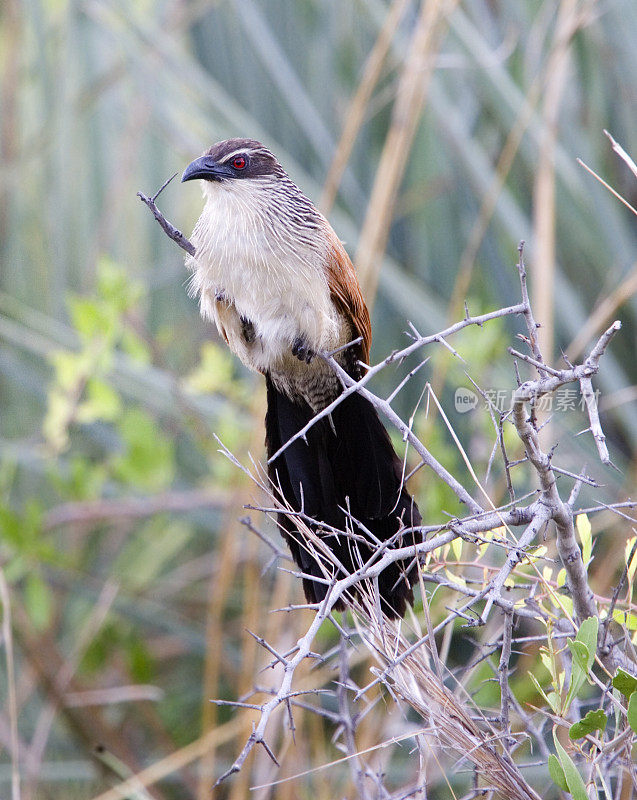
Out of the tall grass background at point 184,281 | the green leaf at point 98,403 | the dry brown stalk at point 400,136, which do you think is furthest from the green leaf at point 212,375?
the dry brown stalk at point 400,136

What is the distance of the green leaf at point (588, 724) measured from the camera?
98cm

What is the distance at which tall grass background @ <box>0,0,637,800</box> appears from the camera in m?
2.35

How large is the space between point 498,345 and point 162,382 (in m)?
0.96

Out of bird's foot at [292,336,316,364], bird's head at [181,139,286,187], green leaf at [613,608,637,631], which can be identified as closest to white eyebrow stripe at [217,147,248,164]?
bird's head at [181,139,286,187]

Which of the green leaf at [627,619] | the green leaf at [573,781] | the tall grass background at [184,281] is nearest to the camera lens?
the green leaf at [573,781]

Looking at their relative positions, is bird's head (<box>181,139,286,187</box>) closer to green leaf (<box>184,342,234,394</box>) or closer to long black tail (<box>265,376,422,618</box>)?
long black tail (<box>265,376,422,618</box>)

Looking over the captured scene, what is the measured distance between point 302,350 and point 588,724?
3.49 feet

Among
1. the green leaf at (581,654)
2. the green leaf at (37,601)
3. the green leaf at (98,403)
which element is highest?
the green leaf at (581,654)

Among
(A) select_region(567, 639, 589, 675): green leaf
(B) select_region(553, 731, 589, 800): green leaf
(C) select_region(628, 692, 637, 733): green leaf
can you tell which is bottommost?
(B) select_region(553, 731, 589, 800): green leaf

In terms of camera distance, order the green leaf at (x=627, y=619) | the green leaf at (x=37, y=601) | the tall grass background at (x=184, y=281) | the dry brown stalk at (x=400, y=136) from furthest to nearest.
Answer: the green leaf at (x=37, y=601) → the tall grass background at (x=184, y=281) → the dry brown stalk at (x=400, y=136) → the green leaf at (x=627, y=619)

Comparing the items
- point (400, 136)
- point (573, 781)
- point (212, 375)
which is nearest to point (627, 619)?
point (573, 781)

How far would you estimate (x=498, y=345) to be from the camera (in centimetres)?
250

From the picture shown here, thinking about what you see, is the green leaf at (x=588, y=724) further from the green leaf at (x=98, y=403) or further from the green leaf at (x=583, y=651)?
the green leaf at (x=98, y=403)

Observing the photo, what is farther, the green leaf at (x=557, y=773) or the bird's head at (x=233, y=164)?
the bird's head at (x=233, y=164)
